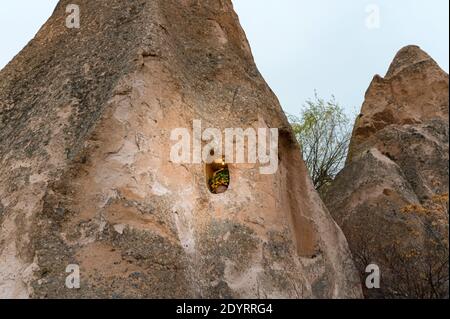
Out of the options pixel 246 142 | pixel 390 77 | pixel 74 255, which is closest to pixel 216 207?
pixel 246 142

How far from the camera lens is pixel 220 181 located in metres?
7.66

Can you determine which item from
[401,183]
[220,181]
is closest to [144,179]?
[220,181]

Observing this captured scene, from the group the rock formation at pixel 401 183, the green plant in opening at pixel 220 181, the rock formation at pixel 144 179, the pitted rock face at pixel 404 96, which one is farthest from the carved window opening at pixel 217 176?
the pitted rock face at pixel 404 96

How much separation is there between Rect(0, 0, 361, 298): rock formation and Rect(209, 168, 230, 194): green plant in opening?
4.6 inches

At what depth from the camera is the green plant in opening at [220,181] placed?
24.8 ft

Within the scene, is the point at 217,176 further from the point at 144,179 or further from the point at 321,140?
the point at 321,140

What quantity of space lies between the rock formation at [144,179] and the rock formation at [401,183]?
1.09 meters

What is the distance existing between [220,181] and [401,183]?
152 inches

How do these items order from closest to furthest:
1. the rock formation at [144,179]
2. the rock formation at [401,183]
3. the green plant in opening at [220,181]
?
the rock formation at [144,179]
the green plant in opening at [220,181]
the rock formation at [401,183]

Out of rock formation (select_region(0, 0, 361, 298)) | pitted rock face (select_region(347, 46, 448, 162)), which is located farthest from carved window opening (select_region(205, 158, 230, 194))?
pitted rock face (select_region(347, 46, 448, 162))

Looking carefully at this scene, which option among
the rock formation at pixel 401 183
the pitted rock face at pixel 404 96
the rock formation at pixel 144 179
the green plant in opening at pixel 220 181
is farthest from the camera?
the pitted rock face at pixel 404 96

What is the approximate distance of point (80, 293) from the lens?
6070 millimetres

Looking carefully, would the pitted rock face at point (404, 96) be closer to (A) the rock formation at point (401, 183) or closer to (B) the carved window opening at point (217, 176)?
(A) the rock formation at point (401, 183)
